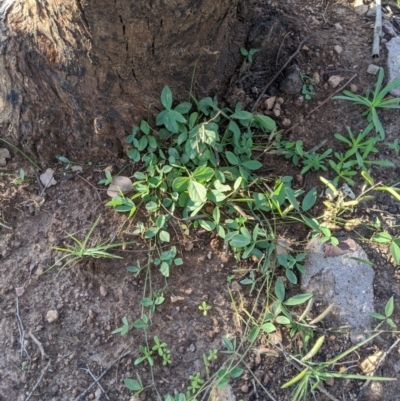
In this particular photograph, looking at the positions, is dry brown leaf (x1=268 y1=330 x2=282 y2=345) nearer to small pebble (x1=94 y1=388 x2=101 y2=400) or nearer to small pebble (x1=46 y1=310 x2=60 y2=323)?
small pebble (x1=94 y1=388 x2=101 y2=400)

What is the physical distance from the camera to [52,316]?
1.81 m

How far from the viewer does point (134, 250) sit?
1.91 metres

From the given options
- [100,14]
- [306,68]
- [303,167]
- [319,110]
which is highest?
[100,14]

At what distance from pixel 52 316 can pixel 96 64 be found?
961 millimetres

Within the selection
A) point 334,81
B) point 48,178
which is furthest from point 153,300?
point 334,81

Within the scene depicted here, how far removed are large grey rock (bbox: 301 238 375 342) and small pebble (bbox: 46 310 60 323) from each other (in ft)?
3.15

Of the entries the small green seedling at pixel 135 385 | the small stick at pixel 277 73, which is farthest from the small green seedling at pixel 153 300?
the small stick at pixel 277 73

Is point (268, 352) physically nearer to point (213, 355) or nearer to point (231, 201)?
point (213, 355)

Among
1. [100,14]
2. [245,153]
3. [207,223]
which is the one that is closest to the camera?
[100,14]

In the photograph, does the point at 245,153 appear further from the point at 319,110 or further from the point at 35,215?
the point at 35,215

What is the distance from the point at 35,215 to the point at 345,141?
1.36 metres

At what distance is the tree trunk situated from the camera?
1.66 metres

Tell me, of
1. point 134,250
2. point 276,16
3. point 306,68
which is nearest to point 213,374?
point 134,250

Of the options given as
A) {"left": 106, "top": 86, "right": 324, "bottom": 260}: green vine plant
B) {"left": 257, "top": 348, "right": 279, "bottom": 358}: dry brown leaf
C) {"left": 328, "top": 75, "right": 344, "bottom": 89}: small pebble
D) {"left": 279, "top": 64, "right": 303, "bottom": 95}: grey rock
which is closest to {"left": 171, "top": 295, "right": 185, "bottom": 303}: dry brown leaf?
{"left": 106, "top": 86, "right": 324, "bottom": 260}: green vine plant
